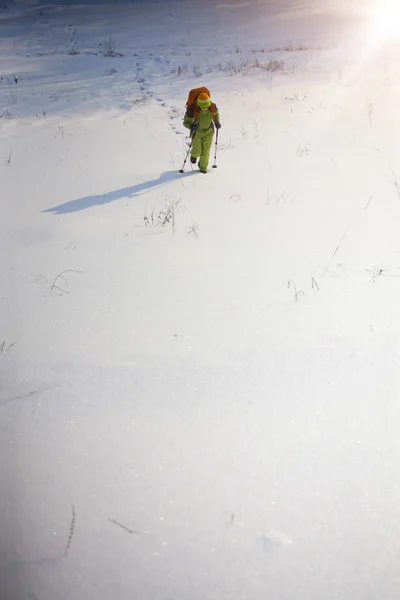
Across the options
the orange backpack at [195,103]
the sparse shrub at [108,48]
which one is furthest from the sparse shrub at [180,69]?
the orange backpack at [195,103]

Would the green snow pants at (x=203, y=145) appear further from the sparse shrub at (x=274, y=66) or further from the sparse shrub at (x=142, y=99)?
the sparse shrub at (x=274, y=66)

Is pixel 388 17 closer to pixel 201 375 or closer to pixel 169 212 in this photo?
pixel 169 212

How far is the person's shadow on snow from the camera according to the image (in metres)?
5.06

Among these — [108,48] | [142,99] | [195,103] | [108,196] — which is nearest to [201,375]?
[108,196]

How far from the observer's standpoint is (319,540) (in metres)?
1.48

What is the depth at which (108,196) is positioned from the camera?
5.49m

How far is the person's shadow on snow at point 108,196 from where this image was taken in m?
5.06

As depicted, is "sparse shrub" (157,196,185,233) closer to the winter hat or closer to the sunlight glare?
the winter hat

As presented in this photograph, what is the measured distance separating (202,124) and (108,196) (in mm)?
2181

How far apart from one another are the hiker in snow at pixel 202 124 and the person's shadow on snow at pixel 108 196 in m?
0.49

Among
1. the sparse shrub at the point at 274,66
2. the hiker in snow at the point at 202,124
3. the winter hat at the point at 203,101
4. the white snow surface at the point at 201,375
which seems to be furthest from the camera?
the sparse shrub at the point at 274,66

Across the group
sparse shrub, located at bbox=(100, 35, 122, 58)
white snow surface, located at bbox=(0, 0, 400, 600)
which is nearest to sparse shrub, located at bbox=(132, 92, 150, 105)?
white snow surface, located at bbox=(0, 0, 400, 600)

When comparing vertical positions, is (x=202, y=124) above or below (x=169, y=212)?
above

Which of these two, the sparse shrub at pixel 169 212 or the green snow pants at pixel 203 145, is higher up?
the green snow pants at pixel 203 145
